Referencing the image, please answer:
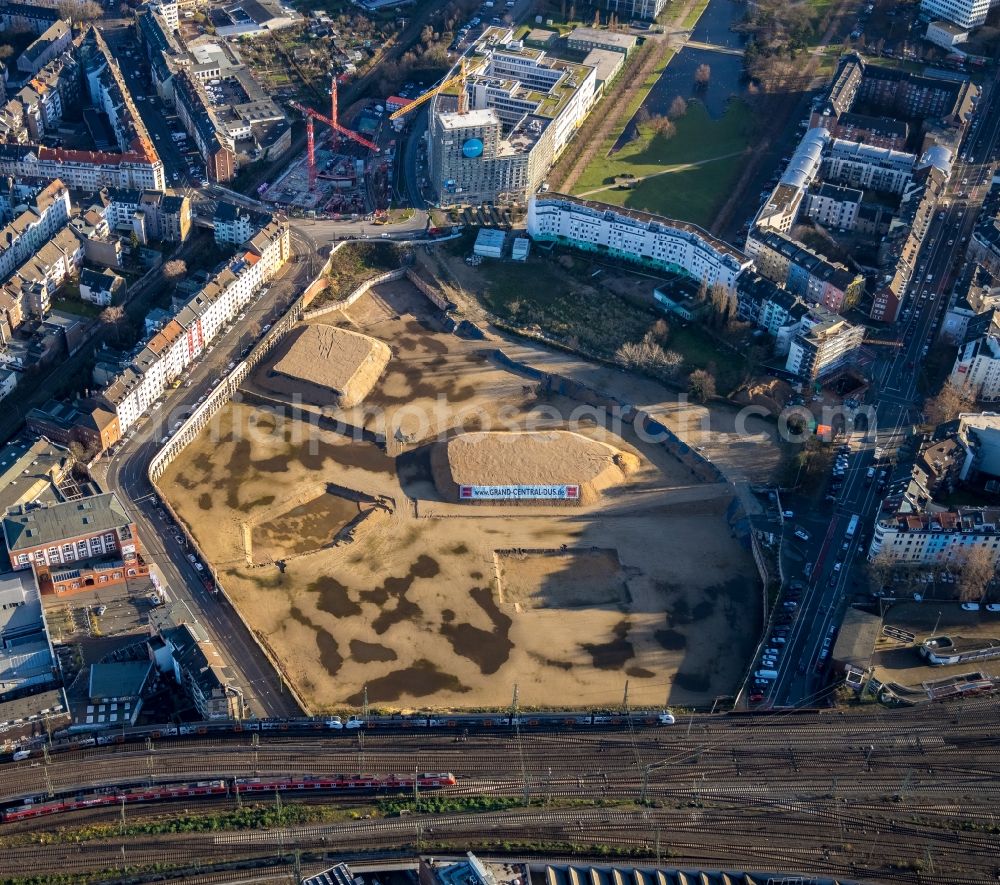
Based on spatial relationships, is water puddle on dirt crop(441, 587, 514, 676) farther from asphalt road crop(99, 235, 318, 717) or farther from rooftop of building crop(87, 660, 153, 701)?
rooftop of building crop(87, 660, 153, 701)

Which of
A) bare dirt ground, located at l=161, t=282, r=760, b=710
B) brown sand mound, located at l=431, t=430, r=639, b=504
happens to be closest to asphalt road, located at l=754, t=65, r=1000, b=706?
bare dirt ground, located at l=161, t=282, r=760, b=710

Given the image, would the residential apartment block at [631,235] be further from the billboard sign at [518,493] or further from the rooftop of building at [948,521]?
the rooftop of building at [948,521]

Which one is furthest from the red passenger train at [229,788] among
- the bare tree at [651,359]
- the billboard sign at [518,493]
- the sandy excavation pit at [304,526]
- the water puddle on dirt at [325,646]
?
the bare tree at [651,359]

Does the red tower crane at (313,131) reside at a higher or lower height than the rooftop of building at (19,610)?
higher

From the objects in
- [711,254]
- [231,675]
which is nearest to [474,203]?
[711,254]

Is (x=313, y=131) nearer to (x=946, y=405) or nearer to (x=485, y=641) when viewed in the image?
(x=485, y=641)

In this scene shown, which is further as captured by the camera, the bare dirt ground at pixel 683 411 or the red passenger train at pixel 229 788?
the bare dirt ground at pixel 683 411
